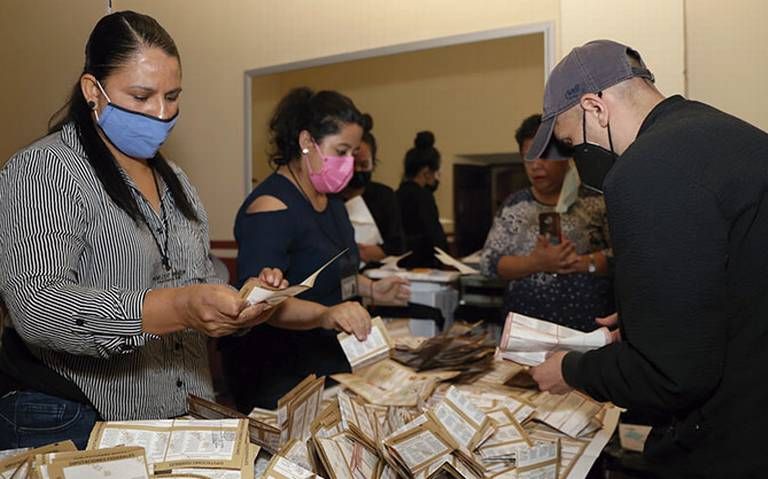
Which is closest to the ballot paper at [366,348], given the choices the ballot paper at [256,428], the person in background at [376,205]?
the ballot paper at [256,428]

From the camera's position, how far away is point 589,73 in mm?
1153

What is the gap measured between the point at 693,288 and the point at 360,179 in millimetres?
2359

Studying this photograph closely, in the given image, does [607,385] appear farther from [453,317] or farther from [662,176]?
[453,317]

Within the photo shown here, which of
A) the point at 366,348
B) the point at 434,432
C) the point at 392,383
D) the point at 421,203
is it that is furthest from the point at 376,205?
the point at 434,432

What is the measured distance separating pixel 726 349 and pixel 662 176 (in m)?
0.31

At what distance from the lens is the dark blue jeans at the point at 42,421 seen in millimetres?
1169

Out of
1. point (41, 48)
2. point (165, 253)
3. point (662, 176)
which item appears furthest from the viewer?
point (41, 48)

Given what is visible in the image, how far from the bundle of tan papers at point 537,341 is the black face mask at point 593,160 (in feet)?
1.08

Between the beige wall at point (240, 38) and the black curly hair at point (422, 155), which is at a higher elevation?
the beige wall at point (240, 38)

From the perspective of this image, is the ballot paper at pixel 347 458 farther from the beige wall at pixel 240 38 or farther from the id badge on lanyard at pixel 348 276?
the beige wall at pixel 240 38

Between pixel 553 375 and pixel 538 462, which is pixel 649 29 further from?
pixel 538 462

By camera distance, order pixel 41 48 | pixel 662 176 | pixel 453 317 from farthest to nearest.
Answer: pixel 453 317, pixel 41 48, pixel 662 176

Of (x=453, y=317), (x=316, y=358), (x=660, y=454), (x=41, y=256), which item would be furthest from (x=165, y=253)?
(x=453, y=317)

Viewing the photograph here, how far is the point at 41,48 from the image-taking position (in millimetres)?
2109
